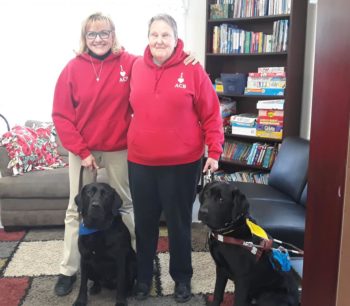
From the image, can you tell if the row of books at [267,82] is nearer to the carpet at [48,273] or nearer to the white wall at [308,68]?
the white wall at [308,68]

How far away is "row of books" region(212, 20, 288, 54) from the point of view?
341 cm

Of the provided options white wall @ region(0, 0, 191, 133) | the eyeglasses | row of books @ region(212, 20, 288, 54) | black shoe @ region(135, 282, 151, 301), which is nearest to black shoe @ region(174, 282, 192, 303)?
black shoe @ region(135, 282, 151, 301)

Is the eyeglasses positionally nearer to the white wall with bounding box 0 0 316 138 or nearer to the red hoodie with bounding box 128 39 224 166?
the red hoodie with bounding box 128 39 224 166

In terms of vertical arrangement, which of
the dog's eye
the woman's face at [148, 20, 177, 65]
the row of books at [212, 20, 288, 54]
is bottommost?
the dog's eye

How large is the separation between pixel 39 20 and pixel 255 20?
1973mm

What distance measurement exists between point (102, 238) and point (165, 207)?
0.33 metres

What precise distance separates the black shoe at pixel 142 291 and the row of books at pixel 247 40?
7.43 feet

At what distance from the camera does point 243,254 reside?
171cm

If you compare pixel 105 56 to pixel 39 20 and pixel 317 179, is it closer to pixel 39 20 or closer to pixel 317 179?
pixel 317 179

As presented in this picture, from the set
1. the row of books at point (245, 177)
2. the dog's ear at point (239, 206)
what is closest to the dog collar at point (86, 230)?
the dog's ear at point (239, 206)

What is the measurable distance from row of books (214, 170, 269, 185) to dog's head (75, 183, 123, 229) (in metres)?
1.84

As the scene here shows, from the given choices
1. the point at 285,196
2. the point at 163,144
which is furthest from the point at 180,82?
the point at 285,196

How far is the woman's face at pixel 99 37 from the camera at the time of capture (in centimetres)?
195

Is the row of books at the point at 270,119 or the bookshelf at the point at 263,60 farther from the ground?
the bookshelf at the point at 263,60
